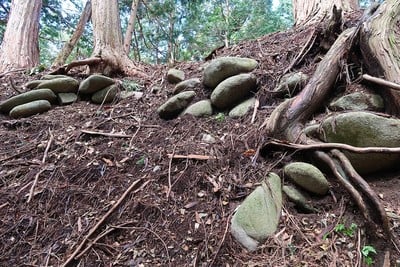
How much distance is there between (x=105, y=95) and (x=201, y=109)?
59.5 inches

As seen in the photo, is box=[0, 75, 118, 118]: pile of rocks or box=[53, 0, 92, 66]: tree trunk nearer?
box=[0, 75, 118, 118]: pile of rocks

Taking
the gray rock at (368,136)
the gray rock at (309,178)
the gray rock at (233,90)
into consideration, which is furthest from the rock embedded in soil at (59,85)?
the gray rock at (368,136)

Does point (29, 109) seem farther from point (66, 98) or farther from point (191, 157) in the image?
point (191, 157)

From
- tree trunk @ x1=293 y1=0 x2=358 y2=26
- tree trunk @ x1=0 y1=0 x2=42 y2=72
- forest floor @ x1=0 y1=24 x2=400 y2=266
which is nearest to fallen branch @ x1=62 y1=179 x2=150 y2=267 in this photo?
forest floor @ x1=0 y1=24 x2=400 y2=266

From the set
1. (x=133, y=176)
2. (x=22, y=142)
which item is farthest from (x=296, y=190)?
(x=22, y=142)

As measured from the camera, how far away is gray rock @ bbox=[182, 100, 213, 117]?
127 inches

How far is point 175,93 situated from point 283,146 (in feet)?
6.17

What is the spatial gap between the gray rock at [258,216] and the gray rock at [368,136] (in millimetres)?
617

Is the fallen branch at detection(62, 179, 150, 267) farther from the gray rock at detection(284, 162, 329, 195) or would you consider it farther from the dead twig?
the gray rock at detection(284, 162, 329, 195)

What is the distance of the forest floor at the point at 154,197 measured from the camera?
1.85 meters

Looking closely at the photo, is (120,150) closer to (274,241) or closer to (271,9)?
(274,241)

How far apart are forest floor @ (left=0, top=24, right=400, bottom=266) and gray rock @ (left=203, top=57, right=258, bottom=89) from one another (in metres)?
0.15

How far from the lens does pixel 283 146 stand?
233 centimetres

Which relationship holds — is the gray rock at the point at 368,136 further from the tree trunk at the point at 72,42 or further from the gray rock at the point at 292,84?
the tree trunk at the point at 72,42
